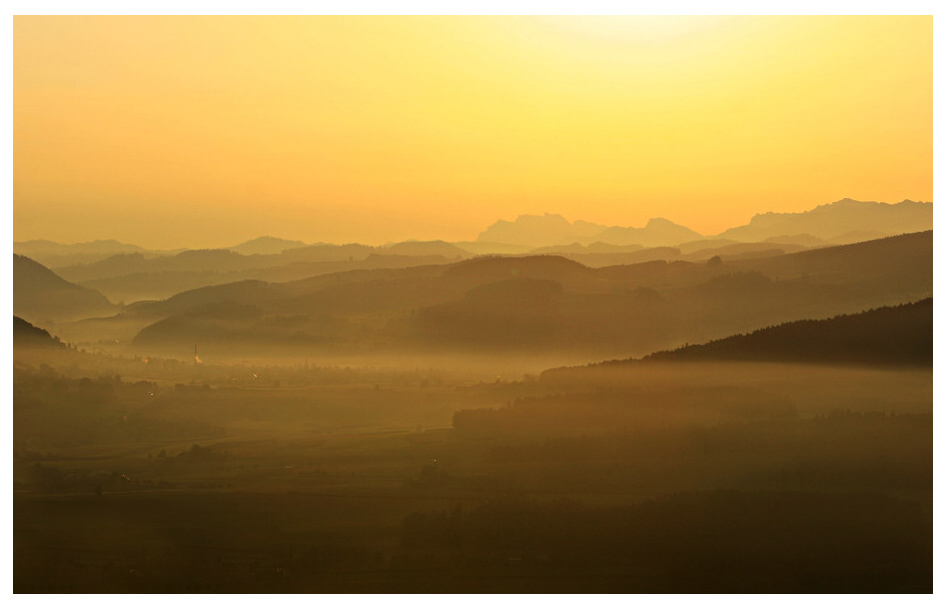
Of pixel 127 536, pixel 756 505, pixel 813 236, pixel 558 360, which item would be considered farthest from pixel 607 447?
pixel 127 536

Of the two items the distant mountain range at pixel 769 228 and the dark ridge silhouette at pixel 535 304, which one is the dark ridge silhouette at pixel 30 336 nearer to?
the dark ridge silhouette at pixel 535 304

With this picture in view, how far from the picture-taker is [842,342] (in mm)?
5648

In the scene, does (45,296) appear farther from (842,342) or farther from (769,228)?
(842,342)

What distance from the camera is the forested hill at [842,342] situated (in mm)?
5594

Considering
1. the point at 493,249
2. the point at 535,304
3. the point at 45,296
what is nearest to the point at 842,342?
the point at 535,304

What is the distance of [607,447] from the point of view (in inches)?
217

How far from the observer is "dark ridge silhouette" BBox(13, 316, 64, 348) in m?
5.67

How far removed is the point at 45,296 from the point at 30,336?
0.30m

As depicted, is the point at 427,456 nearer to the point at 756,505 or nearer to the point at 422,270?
the point at 422,270

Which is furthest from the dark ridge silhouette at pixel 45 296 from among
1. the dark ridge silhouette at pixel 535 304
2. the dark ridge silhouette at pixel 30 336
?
the dark ridge silhouette at pixel 535 304

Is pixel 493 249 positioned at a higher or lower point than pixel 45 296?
higher

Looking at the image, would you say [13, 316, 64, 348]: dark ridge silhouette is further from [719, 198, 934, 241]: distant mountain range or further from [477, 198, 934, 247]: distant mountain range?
[719, 198, 934, 241]: distant mountain range

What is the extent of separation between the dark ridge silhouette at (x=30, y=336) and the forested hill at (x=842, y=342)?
4285 mm

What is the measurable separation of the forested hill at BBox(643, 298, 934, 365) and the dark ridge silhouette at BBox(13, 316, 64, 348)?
4285mm
